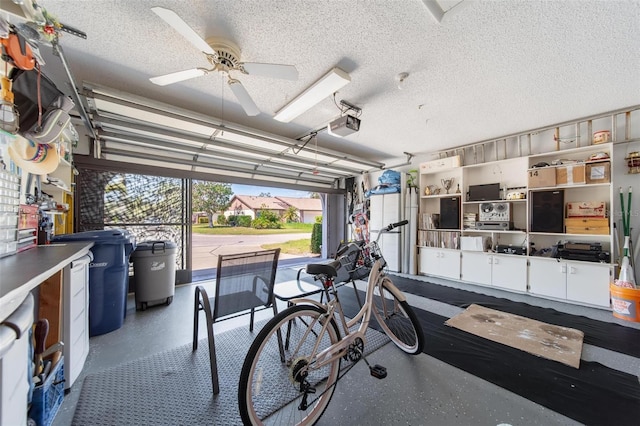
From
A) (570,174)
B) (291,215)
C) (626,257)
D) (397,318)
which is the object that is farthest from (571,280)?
(291,215)

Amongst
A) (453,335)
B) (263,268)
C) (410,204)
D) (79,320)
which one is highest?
(410,204)

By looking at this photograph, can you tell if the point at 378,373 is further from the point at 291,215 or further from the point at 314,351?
the point at 291,215

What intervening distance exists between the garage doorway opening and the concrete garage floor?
2820mm

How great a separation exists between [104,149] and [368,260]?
450cm

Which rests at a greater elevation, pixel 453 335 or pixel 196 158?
pixel 196 158

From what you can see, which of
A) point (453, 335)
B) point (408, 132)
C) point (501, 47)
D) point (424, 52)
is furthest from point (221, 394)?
point (408, 132)

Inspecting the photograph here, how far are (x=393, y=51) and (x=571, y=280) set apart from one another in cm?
398

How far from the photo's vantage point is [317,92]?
7.86 ft

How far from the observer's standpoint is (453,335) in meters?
2.40

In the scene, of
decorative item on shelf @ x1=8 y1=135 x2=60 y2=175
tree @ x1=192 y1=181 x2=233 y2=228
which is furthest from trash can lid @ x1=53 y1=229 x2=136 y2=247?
tree @ x1=192 y1=181 x2=233 y2=228

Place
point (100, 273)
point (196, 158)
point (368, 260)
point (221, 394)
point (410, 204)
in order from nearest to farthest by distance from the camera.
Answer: point (221, 394)
point (368, 260)
point (100, 273)
point (196, 158)
point (410, 204)

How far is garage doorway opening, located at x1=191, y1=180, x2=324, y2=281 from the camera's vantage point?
5.73 metres

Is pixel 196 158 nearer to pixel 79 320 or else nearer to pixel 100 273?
pixel 100 273

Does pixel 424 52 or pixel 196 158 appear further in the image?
pixel 196 158
